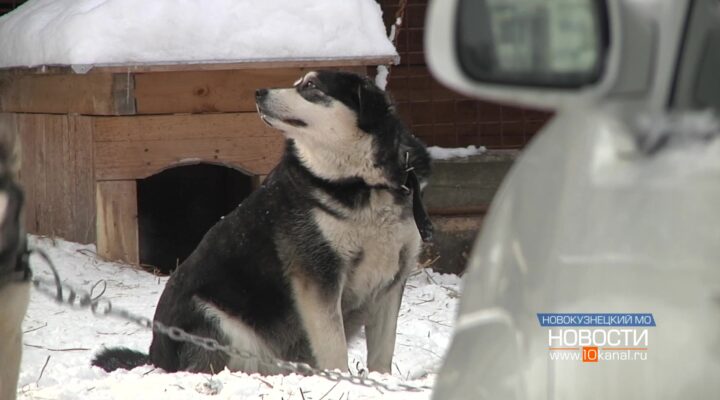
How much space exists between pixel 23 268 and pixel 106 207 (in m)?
4.11

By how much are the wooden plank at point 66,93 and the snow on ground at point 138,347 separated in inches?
36.9

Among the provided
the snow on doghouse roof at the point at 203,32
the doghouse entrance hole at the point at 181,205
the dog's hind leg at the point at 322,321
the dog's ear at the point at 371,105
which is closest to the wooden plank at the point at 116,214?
the snow on doghouse roof at the point at 203,32

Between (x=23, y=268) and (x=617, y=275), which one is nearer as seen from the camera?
(x=617, y=275)

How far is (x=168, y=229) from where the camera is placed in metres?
9.32

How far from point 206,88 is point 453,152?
7.81 feet

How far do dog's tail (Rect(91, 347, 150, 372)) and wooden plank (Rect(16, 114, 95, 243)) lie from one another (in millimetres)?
2213

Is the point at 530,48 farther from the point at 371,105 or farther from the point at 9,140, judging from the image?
the point at 371,105

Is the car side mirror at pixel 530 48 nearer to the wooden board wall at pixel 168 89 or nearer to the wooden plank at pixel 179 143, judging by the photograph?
the wooden board wall at pixel 168 89

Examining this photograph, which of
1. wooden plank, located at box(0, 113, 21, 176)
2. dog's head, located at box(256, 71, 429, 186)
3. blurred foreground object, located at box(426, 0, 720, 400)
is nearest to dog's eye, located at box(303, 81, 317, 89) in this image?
dog's head, located at box(256, 71, 429, 186)

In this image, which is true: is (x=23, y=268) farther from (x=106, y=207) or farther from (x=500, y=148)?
(x=500, y=148)

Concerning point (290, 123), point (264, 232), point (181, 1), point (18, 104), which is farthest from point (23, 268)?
point (18, 104)

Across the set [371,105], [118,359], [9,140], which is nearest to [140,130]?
[371,105]

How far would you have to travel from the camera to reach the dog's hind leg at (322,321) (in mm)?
5242

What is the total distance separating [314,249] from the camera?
5.32m
